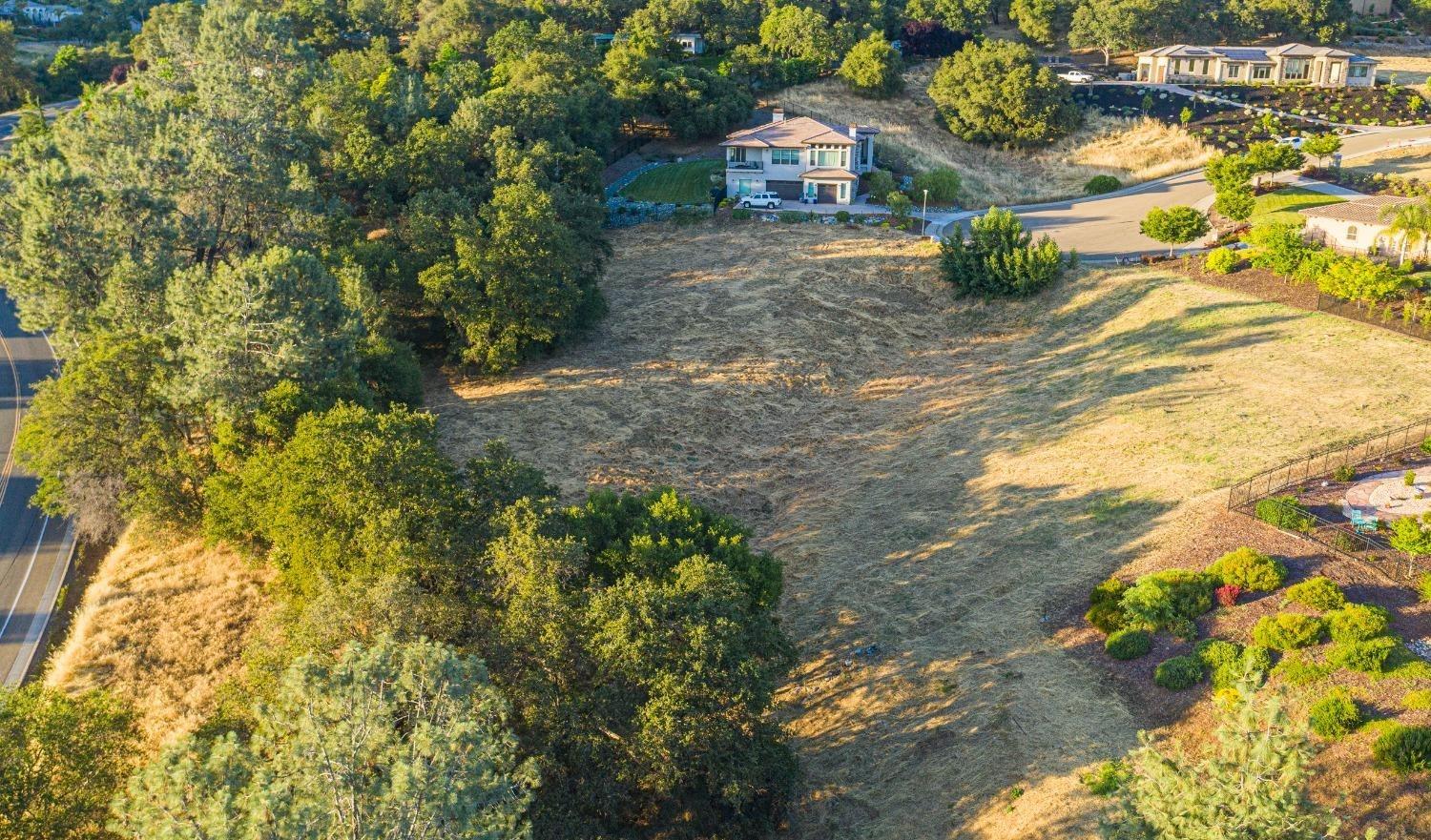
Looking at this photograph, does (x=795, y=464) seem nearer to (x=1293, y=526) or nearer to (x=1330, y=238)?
(x=1293, y=526)

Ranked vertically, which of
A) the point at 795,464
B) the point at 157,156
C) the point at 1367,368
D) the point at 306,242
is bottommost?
the point at 795,464

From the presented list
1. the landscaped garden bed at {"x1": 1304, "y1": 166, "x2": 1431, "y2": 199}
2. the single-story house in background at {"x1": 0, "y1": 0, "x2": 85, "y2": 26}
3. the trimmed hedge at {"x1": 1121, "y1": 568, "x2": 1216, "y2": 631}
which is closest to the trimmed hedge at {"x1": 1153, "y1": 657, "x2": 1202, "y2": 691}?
the trimmed hedge at {"x1": 1121, "y1": 568, "x2": 1216, "y2": 631}

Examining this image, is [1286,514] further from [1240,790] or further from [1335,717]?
[1240,790]

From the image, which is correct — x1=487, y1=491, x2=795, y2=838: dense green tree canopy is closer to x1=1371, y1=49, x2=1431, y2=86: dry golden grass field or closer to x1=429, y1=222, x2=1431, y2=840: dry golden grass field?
x1=429, y1=222, x2=1431, y2=840: dry golden grass field

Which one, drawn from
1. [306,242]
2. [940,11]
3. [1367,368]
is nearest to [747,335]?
[306,242]

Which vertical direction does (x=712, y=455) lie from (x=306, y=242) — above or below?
below

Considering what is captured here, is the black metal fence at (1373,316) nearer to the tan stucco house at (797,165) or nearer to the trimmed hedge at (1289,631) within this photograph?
the trimmed hedge at (1289,631)

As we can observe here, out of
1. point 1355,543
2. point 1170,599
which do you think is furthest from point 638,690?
point 1355,543
